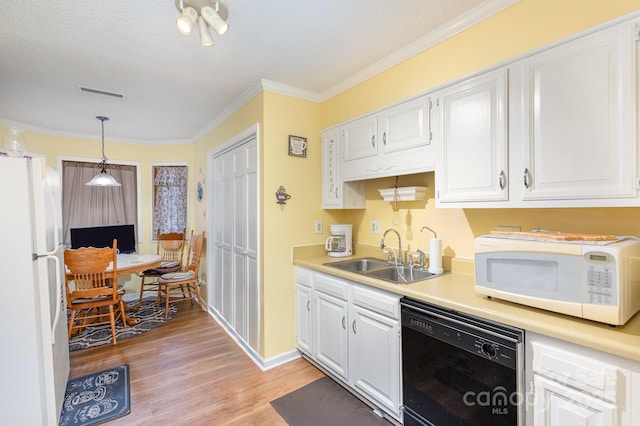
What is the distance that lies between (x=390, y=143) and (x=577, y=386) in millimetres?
1614

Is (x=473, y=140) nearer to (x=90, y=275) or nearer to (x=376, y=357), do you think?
(x=376, y=357)

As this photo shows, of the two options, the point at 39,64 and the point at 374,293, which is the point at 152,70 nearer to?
the point at 39,64

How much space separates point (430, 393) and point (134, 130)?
466 cm

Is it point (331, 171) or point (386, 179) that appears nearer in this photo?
point (386, 179)

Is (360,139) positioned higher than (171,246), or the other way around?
(360,139)

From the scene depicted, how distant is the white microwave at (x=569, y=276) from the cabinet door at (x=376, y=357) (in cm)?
67

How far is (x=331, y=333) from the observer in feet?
7.49

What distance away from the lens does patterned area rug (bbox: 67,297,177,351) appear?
3.09 meters

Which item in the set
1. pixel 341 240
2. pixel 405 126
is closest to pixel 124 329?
pixel 341 240

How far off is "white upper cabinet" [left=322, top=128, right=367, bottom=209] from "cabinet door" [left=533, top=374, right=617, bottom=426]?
178cm

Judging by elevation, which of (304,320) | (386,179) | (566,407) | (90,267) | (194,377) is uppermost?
(386,179)

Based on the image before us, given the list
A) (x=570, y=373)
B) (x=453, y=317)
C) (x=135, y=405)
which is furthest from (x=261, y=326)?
(x=570, y=373)

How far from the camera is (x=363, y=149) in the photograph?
235 cm

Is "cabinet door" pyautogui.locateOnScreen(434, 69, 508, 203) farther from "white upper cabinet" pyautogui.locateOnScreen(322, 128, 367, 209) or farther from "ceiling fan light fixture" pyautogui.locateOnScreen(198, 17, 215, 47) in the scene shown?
"ceiling fan light fixture" pyautogui.locateOnScreen(198, 17, 215, 47)
